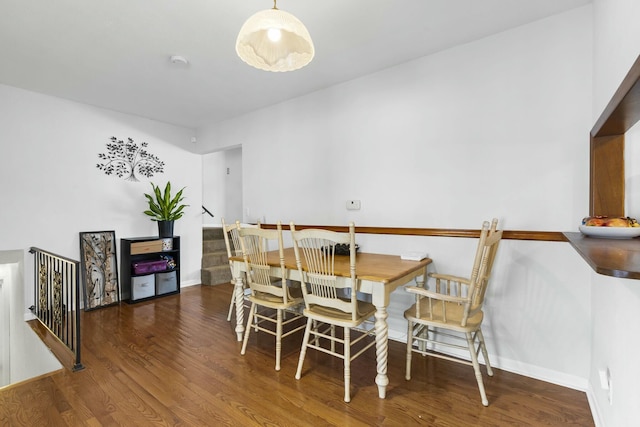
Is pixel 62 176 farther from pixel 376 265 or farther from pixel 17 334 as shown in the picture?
pixel 376 265

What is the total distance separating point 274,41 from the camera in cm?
179

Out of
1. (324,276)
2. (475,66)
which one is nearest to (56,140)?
(324,276)

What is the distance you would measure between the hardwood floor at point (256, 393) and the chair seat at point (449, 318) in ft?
1.45

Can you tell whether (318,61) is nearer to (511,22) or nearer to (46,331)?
(511,22)

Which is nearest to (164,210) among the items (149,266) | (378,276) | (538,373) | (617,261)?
(149,266)

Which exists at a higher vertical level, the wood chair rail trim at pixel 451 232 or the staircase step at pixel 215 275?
the wood chair rail trim at pixel 451 232

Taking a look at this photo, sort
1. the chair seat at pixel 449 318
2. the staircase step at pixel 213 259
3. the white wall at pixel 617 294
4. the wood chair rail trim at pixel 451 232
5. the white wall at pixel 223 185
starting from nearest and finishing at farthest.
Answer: the white wall at pixel 617 294 < the chair seat at pixel 449 318 < the wood chair rail trim at pixel 451 232 < the staircase step at pixel 213 259 < the white wall at pixel 223 185

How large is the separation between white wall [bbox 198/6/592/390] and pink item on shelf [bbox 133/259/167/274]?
2.42 meters

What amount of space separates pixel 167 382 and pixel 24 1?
2568mm

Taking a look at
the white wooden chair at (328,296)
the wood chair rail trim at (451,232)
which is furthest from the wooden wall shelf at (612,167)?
the white wooden chair at (328,296)

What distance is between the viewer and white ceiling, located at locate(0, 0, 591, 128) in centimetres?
197

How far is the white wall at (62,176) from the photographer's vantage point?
319cm

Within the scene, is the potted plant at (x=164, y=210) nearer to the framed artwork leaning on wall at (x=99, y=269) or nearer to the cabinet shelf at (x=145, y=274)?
the cabinet shelf at (x=145, y=274)

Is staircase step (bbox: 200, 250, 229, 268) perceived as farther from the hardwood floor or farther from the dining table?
the dining table
